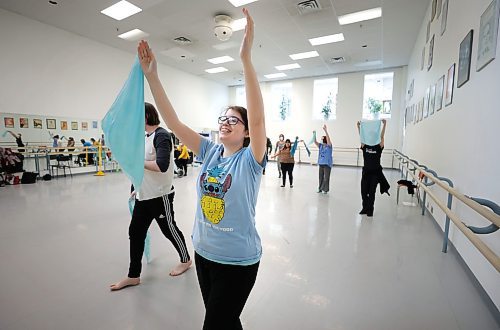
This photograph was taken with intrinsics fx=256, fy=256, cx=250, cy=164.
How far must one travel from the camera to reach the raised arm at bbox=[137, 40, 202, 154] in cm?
137

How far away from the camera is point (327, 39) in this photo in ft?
28.3

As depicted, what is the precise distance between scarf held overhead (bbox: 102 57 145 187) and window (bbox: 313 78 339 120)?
13217 mm

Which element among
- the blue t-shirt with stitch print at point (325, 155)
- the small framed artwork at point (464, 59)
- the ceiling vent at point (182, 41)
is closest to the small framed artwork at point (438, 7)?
the small framed artwork at point (464, 59)

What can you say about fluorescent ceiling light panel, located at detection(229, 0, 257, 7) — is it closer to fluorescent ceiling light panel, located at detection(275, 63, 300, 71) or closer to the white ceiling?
the white ceiling

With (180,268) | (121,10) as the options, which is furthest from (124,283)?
(121,10)

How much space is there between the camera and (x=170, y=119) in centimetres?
138

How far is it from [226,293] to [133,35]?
31.6 feet

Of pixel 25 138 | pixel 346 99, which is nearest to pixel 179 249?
pixel 25 138

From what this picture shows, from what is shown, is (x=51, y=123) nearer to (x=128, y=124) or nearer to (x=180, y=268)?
(x=180, y=268)

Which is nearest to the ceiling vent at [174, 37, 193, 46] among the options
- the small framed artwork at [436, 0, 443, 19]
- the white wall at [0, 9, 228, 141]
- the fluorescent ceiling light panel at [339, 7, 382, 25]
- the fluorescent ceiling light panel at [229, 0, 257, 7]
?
the white wall at [0, 9, 228, 141]

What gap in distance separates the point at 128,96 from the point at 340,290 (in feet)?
7.16

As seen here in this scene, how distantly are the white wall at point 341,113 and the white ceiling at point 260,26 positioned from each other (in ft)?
→ 5.05

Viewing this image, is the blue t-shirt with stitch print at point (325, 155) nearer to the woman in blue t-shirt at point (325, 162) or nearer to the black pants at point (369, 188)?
the woman in blue t-shirt at point (325, 162)

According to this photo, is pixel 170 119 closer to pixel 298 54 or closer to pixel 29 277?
pixel 29 277
